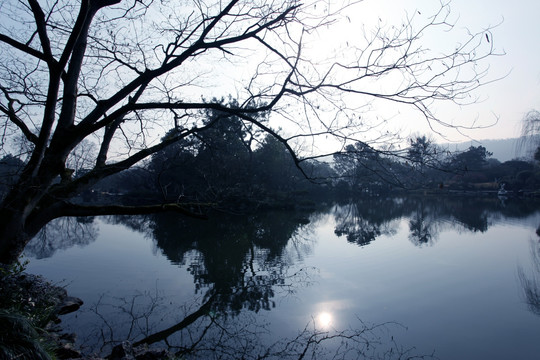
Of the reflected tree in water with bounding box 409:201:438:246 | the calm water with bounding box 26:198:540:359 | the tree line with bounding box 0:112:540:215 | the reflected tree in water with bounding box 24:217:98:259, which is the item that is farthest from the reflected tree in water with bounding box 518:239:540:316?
the reflected tree in water with bounding box 24:217:98:259

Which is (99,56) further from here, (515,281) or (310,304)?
(515,281)

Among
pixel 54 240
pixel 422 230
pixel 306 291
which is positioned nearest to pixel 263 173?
pixel 422 230

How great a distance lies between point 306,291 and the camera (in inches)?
240

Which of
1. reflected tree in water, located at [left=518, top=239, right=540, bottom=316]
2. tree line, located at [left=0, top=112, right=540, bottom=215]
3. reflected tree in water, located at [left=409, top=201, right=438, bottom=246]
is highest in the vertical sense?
tree line, located at [left=0, top=112, right=540, bottom=215]

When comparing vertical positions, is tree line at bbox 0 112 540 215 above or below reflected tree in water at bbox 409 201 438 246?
above

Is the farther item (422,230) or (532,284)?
(422,230)

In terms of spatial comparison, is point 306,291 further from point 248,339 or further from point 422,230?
point 422,230

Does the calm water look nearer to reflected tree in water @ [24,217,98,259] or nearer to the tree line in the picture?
reflected tree in water @ [24,217,98,259]

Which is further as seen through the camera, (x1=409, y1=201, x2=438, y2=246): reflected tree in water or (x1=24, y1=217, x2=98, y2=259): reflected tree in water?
(x1=409, y1=201, x2=438, y2=246): reflected tree in water

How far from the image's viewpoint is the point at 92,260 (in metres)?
8.44

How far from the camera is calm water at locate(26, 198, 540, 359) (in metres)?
4.23

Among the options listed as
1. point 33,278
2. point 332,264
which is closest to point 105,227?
point 332,264

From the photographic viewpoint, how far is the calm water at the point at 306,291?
4.23 m

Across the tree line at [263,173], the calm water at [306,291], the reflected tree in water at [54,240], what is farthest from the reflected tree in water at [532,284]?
the reflected tree in water at [54,240]
